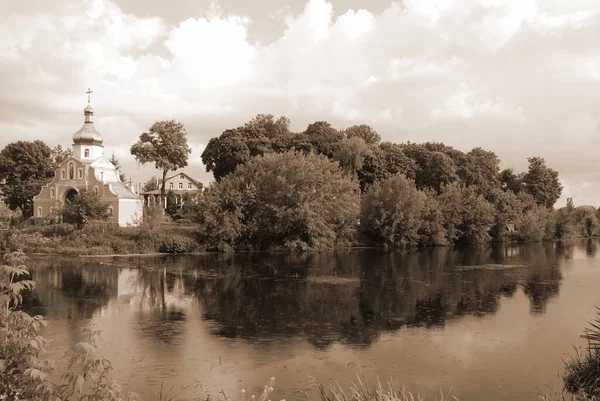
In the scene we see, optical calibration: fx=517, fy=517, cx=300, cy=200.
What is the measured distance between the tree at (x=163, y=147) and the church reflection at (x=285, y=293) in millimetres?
24953

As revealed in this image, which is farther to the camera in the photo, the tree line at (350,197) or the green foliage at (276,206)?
the tree line at (350,197)

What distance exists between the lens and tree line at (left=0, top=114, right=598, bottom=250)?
5172 cm

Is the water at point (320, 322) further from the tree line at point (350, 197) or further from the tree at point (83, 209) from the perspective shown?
the tree line at point (350, 197)

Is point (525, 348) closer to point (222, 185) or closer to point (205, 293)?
point (205, 293)

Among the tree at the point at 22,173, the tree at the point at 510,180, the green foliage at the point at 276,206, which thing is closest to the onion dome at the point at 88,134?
the tree at the point at 22,173

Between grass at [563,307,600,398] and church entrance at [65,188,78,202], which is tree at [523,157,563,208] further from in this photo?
grass at [563,307,600,398]

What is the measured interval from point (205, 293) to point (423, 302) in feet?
36.0

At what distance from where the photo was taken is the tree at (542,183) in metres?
93.0

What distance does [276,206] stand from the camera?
5172 centimetres

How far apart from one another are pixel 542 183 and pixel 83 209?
7878 cm

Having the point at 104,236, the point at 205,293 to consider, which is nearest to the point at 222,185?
the point at 104,236

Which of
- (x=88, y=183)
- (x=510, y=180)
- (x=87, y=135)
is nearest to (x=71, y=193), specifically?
(x=88, y=183)

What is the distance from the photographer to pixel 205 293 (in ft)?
87.6

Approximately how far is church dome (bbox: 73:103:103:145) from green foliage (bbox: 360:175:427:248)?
113ft
